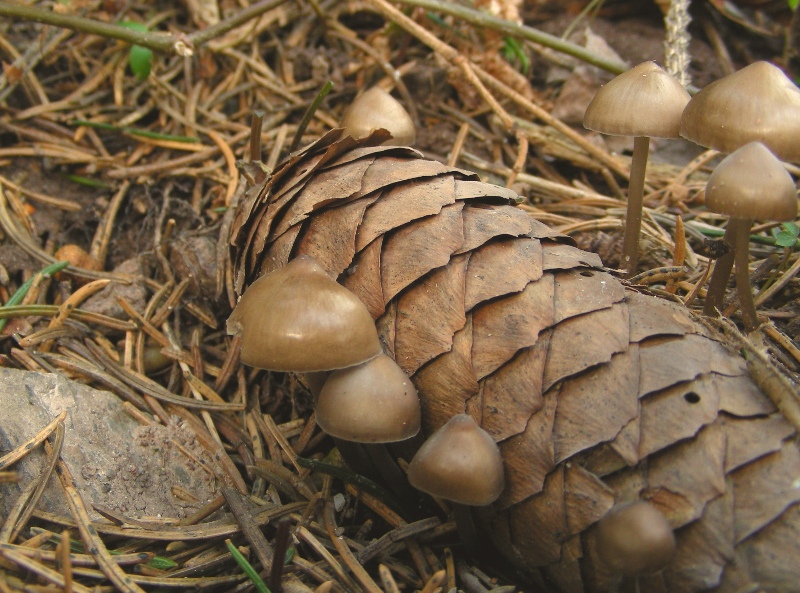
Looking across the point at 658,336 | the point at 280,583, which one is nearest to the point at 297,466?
the point at 280,583

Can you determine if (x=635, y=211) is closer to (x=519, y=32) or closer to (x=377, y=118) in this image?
(x=377, y=118)

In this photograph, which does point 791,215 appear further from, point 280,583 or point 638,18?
point 638,18

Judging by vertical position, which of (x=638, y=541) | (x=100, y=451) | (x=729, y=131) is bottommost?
(x=100, y=451)

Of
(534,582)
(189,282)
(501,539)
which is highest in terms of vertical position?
(189,282)

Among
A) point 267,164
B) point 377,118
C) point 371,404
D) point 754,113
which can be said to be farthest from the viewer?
point 267,164

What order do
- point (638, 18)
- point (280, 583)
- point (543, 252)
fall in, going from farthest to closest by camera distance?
point (638, 18), point (543, 252), point (280, 583)

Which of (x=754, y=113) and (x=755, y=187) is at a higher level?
(x=754, y=113)

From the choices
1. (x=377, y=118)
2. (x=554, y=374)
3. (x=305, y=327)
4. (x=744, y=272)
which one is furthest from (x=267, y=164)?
(x=744, y=272)
